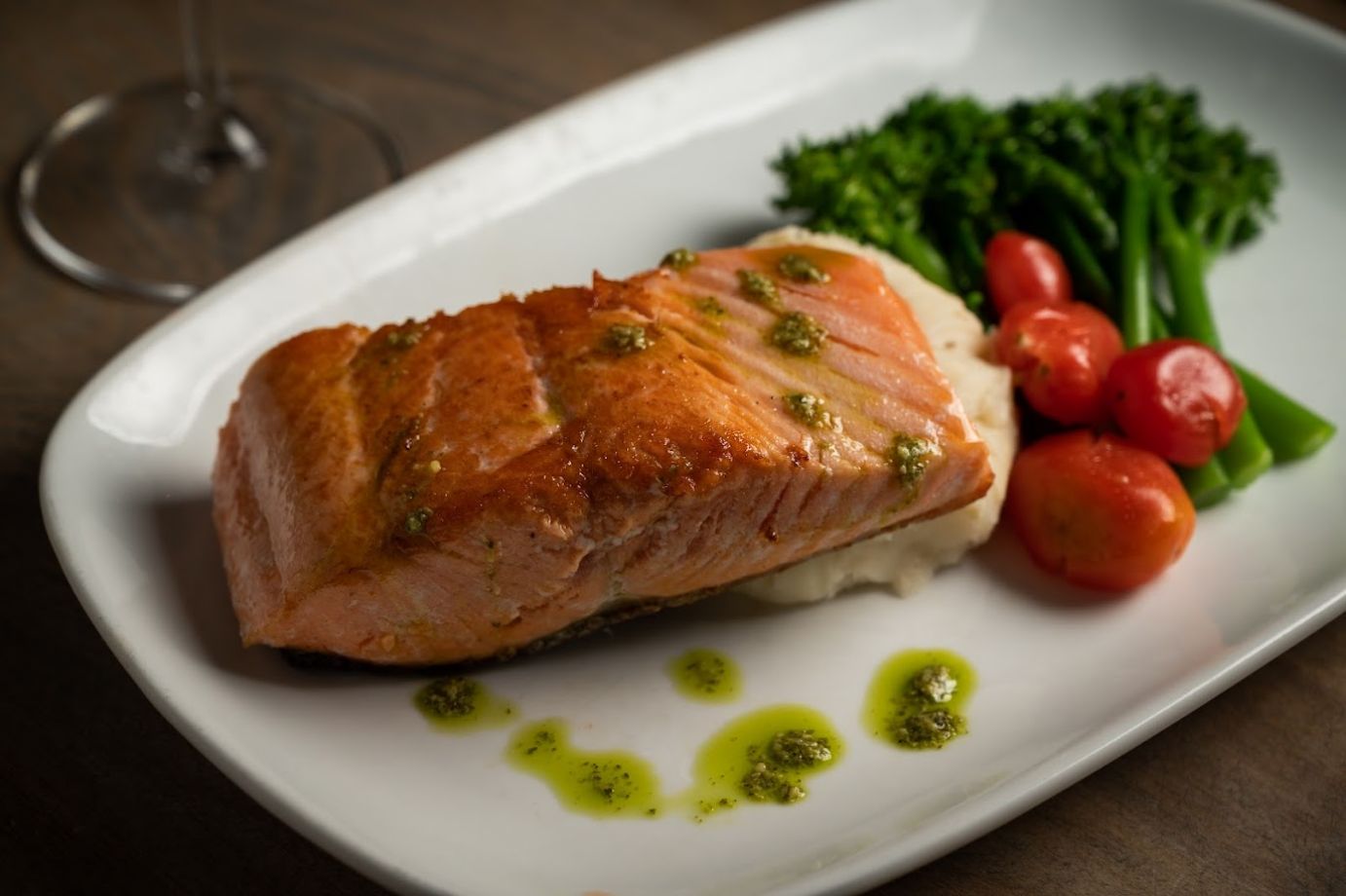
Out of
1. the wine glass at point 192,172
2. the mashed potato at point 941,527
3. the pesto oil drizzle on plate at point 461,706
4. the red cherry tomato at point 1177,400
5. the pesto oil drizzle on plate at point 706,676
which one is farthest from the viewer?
the wine glass at point 192,172

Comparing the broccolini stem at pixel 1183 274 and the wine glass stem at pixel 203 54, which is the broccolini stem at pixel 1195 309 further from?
the wine glass stem at pixel 203 54

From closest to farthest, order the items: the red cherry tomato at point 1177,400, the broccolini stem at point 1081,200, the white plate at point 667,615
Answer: the white plate at point 667,615
the red cherry tomato at point 1177,400
the broccolini stem at point 1081,200

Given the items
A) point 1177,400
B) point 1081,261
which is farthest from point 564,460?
point 1081,261

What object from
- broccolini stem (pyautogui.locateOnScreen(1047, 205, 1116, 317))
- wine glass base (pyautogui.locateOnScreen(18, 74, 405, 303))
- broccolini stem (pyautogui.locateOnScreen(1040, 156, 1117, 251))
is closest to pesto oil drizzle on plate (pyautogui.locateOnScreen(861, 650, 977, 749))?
broccolini stem (pyautogui.locateOnScreen(1047, 205, 1116, 317))

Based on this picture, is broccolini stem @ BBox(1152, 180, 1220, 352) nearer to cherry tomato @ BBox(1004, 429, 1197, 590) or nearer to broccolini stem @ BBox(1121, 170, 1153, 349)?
broccolini stem @ BBox(1121, 170, 1153, 349)

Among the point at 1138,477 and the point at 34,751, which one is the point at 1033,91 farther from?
the point at 34,751

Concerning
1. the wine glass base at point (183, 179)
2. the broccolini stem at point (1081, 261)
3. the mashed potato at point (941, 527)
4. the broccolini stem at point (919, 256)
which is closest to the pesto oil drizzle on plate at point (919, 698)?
the mashed potato at point (941, 527)
